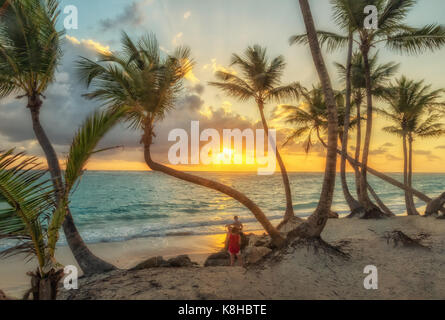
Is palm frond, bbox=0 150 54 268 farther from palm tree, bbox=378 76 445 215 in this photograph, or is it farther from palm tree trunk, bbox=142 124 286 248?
palm tree, bbox=378 76 445 215

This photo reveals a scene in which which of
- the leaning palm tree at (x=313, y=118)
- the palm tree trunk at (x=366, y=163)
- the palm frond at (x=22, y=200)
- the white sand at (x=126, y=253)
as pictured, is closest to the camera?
the palm frond at (x=22, y=200)

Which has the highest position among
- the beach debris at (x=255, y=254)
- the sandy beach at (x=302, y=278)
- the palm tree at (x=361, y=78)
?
the palm tree at (x=361, y=78)

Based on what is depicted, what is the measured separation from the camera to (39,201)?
2.82 metres

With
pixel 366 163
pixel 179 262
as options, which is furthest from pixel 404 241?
pixel 366 163

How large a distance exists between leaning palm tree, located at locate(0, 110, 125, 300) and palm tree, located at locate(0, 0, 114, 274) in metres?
2.35

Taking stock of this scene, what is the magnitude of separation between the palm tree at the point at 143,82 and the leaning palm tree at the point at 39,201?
9.13ft

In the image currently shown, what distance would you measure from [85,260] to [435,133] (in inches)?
848

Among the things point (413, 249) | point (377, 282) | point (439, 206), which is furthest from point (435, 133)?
point (377, 282)

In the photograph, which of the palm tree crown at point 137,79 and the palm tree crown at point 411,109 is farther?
the palm tree crown at point 411,109

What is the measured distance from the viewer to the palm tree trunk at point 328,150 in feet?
19.4

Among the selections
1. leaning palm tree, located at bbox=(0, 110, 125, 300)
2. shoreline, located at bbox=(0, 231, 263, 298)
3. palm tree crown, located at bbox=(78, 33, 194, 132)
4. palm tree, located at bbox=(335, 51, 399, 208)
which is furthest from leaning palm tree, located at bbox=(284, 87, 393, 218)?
leaning palm tree, located at bbox=(0, 110, 125, 300)

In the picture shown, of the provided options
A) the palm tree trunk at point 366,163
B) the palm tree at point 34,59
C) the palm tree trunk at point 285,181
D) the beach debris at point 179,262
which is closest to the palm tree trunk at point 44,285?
the palm tree at point 34,59

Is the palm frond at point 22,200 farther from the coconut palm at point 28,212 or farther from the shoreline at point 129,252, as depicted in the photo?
the shoreline at point 129,252

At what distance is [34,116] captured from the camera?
579 centimetres
